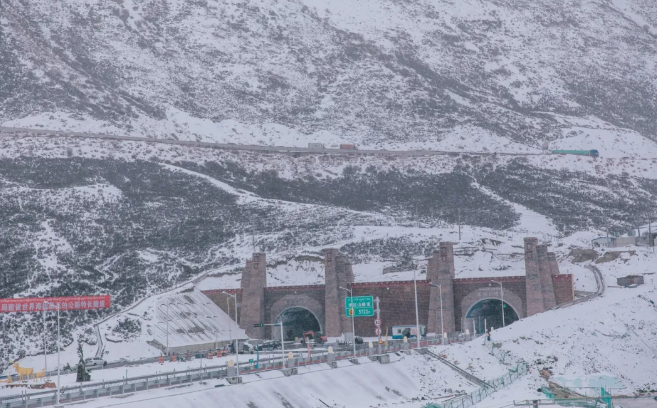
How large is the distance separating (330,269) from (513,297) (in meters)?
18.9

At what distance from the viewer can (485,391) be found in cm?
5781

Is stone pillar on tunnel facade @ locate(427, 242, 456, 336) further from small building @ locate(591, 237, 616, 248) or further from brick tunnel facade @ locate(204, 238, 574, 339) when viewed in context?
small building @ locate(591, 237, 616, 248)

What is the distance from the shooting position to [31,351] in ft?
278

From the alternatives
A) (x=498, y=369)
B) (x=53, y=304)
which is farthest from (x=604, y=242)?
(x=53, y=304)

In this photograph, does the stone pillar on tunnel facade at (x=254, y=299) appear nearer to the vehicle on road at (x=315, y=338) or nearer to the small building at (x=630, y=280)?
the vehicle on road at (x=315, y=338)

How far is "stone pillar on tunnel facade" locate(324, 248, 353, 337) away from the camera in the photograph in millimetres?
92625

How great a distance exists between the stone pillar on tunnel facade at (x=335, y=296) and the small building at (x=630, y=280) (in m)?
26.7

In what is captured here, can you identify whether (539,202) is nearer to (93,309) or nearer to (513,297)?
(513,297)

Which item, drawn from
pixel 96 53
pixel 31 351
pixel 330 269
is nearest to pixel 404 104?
pixel 96 53

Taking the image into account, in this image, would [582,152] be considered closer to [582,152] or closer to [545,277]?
[582,152]

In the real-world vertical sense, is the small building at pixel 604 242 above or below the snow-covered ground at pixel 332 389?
above

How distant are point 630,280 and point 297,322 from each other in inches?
1463

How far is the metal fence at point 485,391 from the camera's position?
5278 cm

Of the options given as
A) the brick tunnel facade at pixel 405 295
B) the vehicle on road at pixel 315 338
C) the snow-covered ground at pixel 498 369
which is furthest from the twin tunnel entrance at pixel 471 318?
the snow-covered ground at pixel 498 369
